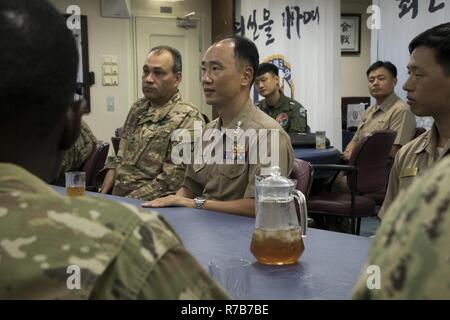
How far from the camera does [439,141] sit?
2.22 m

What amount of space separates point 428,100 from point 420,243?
1.92 metres

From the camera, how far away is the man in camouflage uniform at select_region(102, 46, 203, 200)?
3014 mm

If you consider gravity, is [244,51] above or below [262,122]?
above

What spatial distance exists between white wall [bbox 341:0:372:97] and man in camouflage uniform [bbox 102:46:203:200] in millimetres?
5830

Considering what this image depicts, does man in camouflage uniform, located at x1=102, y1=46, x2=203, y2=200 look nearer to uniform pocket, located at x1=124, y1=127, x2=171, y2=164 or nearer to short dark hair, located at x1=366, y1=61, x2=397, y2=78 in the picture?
uniform pocket, located at x1=124, y1=127, x2=171, y2=164

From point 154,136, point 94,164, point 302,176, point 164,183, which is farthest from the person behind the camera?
point 94,164

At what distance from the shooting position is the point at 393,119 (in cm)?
479

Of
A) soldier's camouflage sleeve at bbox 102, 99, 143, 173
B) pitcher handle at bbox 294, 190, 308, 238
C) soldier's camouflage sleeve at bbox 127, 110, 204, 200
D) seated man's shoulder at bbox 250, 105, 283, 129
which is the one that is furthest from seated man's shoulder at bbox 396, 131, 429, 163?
soldier's camouflage sleeve at bbox 102, 99, 143, 173

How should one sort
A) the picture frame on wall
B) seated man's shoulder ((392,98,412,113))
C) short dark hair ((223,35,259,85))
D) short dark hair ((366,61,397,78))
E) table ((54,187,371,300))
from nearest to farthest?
table ((54,187,371,300)) → short dark hair ((223,35,259,85)) → seated man's shoulder ((392,98,412,113)) → short dark hair ((366,61,397,78)) → the picture frame on wall

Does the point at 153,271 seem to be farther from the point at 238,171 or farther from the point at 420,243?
the point at 238,171

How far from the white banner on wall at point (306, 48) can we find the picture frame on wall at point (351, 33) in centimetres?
232

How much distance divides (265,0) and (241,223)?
16.4ft

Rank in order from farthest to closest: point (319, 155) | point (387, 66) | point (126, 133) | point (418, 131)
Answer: point (387, 66)
point (418, 131)
point (319, 155)
point (126, 133)

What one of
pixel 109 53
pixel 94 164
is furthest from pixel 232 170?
pixel 109 53
